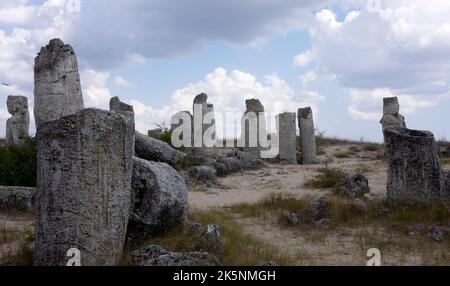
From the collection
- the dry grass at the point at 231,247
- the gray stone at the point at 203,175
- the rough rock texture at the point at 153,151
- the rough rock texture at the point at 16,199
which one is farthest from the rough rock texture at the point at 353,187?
the rough rock texture at the point at 16,199

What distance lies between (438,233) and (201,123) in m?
12.2

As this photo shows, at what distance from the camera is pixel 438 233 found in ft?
26.9

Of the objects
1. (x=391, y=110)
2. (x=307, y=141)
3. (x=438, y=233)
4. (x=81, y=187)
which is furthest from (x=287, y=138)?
(x=81, y=187)

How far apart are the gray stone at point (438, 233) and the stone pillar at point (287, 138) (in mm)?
11885

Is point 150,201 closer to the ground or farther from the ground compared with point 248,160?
closer to the ground

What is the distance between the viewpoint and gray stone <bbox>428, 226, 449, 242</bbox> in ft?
26.5

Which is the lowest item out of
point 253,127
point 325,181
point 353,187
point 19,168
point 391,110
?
point 353,187

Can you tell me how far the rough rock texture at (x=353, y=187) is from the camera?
37.8 ft

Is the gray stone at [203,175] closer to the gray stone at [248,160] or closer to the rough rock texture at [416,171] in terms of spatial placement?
the gray stone at [248,160]

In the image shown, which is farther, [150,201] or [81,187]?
[150,201]

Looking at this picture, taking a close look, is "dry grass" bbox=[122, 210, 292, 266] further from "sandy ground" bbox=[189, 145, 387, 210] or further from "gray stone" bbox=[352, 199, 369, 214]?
"sandy ground" bbox=[189, 145, 387, 210]

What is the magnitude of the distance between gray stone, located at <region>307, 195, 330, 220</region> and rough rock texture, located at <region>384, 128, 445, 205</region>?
4.14ft

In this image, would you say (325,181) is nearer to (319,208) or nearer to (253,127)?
(319,208)
